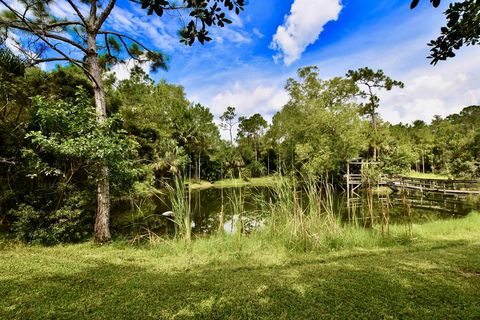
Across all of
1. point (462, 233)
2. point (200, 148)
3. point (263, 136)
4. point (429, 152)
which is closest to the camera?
point (462, 233)

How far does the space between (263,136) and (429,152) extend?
762 inches

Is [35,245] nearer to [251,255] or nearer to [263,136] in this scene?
[251,255]

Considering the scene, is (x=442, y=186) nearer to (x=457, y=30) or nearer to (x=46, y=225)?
(x=457, y=30)

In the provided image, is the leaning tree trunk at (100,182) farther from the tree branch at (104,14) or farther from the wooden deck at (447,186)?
the wooden deck at (447,186)

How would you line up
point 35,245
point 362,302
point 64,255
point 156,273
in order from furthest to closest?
point 35,245, point 64,255, point 156,273, point 362,302

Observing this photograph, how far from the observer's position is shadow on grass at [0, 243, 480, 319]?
192cm

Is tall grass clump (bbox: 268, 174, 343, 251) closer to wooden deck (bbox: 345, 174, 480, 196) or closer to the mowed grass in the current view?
the mowed grass

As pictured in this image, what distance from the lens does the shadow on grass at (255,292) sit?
6.28 feet

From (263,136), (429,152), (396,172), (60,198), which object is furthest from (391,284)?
(429,152)

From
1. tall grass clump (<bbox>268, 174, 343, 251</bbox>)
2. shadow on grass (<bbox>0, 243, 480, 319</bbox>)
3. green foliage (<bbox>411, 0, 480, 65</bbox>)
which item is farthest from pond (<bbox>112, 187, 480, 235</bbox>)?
green foliage (<bbox>411, 0, 480, 65</bbox>)

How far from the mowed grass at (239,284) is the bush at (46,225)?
0.38 meters

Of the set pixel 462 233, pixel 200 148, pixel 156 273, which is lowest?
pixel 462 233

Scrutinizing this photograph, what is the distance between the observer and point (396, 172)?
2027 cm

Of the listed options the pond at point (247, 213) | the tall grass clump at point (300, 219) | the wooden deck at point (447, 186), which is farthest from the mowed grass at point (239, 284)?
the wooden deck at point (447, 186)
